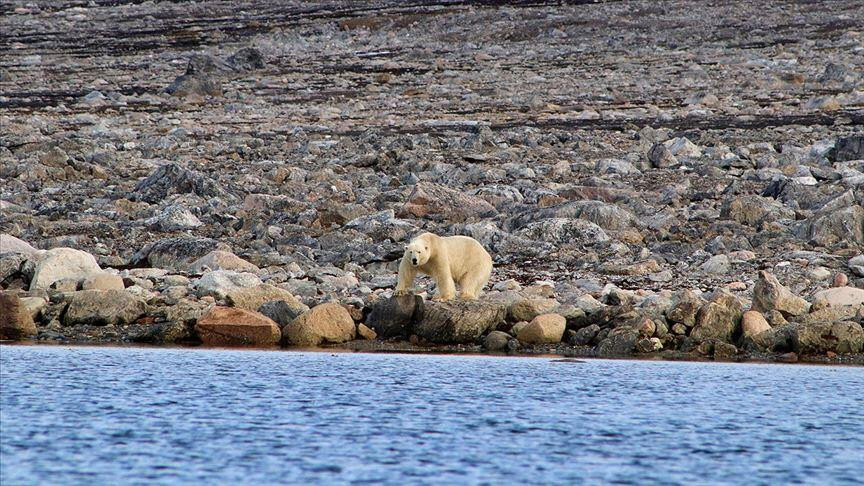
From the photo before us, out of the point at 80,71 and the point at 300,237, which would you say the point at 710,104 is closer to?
the point at 300,237

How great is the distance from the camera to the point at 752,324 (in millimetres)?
12258

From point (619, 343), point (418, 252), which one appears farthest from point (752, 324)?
point (418, 252)

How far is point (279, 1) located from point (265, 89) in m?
21.9

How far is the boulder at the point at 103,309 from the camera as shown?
43.1 feet

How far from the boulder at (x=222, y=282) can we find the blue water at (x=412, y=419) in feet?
6.55

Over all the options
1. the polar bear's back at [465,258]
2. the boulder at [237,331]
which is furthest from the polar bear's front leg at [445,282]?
the boulder at [237,331]

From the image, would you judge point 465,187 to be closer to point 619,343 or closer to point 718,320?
point 718,320

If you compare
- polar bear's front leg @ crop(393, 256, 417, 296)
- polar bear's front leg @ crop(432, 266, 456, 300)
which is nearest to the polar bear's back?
polar bear's front leg @ crop(432, 266, 456, 300)

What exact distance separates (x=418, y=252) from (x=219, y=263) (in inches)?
138

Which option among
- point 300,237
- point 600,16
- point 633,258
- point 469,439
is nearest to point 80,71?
point 600,16

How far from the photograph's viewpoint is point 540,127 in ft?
97.9

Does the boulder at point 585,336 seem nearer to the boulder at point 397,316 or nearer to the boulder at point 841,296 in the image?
the boulder at point 397,316

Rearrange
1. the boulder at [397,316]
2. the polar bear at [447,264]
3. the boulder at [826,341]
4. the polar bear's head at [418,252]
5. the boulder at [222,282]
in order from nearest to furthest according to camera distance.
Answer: the boulder at [826,341] < the boulder at [397,316] < the polar bear's head at [418,252] < the polar bear at [447,264] < the boulder at [222,282]

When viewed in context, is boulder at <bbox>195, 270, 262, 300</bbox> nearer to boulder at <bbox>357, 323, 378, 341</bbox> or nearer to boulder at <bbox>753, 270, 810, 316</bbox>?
boulder at <bbox>357, 323, 378, 341</bbox>
